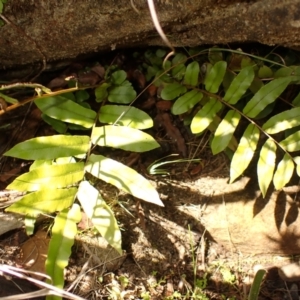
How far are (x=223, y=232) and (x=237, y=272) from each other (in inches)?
9.5

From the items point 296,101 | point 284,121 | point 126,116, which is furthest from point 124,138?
point 296,101

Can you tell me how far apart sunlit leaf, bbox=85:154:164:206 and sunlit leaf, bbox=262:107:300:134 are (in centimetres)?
72

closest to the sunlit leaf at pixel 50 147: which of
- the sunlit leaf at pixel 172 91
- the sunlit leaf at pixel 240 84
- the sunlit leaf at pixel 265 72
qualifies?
the sunlit leaf at pixel 172 91

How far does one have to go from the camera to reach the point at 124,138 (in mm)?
2234

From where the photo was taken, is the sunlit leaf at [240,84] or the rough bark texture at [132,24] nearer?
the rough bark texture at [132,24]

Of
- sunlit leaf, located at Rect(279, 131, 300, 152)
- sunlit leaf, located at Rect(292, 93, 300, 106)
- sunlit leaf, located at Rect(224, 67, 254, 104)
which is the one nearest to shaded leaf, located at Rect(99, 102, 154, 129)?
sunlit leaf, located at Rect(224, 67, 254, 104)

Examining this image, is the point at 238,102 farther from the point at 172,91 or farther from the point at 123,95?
the point at 123,95

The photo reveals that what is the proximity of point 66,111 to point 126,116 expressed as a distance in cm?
32

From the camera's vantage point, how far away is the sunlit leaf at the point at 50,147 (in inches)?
83.9

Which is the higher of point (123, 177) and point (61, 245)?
point (123, 177)

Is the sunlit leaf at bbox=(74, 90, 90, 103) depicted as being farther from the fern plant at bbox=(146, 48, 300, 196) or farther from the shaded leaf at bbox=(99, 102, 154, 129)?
the fern plant at bbox=(146, 48, 300, 196)

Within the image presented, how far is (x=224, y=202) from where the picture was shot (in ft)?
8.57

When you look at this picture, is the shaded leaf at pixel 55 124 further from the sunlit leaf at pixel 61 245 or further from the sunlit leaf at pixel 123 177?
the sunlit leaf at pixel 61 245

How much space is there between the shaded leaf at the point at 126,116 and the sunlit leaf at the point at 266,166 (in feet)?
2.01
